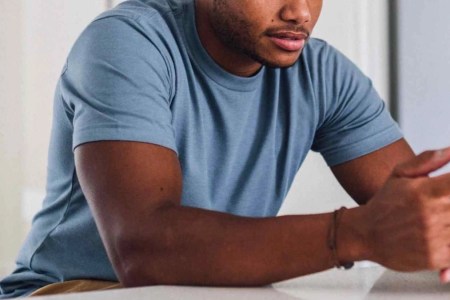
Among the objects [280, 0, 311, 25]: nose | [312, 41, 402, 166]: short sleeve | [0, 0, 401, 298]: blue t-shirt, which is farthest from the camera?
[312, 41, 402, 166]: short sleeve

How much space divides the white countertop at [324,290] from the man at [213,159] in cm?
3

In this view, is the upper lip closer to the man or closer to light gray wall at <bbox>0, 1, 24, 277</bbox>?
the man

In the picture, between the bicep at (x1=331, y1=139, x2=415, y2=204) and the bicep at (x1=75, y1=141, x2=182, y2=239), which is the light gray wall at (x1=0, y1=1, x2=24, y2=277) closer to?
the bicep at (x1=331, y1=139, x2=415, y2=204)

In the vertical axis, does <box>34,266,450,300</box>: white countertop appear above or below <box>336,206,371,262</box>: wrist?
below

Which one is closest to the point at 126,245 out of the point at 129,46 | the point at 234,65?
the point at 129,46

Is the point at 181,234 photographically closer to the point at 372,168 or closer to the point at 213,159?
the point at 213,159

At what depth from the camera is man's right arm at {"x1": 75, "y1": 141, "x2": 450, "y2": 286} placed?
1.00 m

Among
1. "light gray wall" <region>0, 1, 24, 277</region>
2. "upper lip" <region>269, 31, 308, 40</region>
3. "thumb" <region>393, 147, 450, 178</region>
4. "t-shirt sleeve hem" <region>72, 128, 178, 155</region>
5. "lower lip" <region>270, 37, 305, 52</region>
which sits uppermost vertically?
"upper lip" <region>269, 31, 308, 40</region>

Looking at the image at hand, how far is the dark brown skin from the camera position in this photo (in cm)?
96

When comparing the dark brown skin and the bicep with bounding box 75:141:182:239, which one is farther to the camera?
the bicep with bounding box 75:141:182:239

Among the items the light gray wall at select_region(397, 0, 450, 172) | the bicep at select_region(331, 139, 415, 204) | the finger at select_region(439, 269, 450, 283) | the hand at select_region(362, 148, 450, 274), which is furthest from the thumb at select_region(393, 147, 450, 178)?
the light gray wall at select_region(397, 0, 450, 172)

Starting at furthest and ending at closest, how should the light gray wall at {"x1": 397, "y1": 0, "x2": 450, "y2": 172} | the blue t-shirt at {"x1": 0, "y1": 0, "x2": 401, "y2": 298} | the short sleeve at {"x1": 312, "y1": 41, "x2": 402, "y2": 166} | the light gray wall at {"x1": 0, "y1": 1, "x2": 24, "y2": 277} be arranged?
the light gray wall at {"x1": 0, "y1": 1, "x2": 24, "y2": 277}, the light gray wall at {"x1": 397, "y1": 0, "x2": 450, "y2": 172}, the short sleeve at {"x1": 312, "y1": 41, "x2": 402, "y2": 166}, the blue t-shirt at {"x1": 0, "y1": 0, "x2": 401, "y2": 298}

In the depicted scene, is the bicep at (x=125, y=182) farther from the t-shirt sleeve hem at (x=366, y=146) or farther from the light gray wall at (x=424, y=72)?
→ the light gray wall at (x=424, y=72)

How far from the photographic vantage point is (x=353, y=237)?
0.99 m
